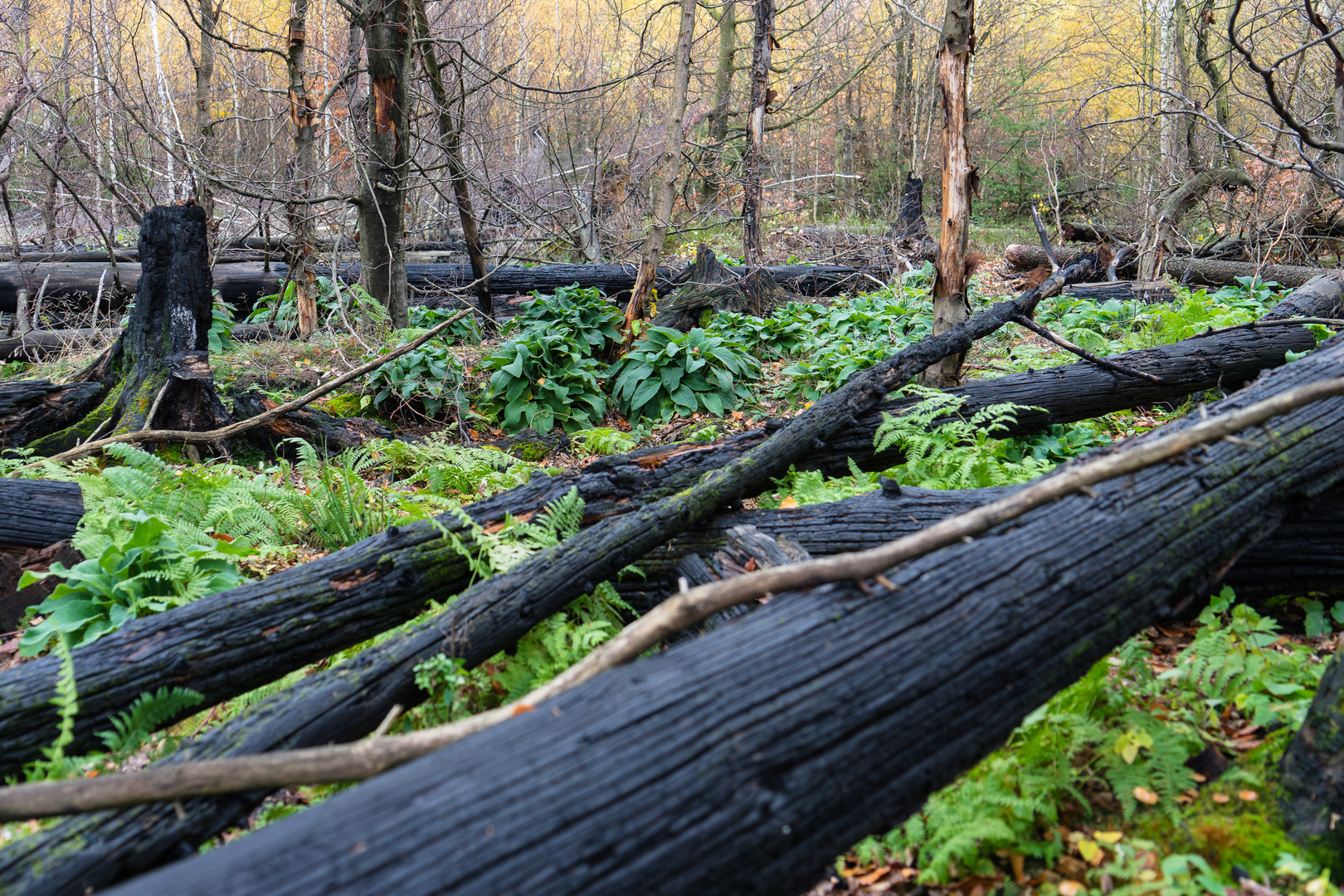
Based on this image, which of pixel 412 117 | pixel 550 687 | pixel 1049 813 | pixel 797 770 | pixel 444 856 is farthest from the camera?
pixel 412 117

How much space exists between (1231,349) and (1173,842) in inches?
170

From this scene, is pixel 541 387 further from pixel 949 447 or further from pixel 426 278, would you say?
pixel 949 447

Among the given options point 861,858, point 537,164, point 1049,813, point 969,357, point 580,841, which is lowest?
point 861,858

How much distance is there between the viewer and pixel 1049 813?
221 cm

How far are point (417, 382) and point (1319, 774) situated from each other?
7115mm

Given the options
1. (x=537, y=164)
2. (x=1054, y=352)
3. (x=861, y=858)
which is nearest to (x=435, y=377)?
(x=1054, y=352)

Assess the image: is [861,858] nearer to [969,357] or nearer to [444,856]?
[444,856]

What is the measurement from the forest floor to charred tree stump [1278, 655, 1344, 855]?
5 centimetres

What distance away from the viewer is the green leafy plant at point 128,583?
3.25 meters

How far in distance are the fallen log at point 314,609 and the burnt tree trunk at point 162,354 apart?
3.62 metres

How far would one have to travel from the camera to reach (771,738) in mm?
1683

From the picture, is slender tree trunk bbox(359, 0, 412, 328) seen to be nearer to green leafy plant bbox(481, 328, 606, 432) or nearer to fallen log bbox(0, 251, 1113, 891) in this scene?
green leafy plant bbox(481, 328, 606, 432)

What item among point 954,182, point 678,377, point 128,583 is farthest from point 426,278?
point 128,583

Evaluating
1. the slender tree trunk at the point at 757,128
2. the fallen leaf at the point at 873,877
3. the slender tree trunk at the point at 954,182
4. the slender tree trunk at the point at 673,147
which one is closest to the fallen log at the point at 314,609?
the fallen leaf at the point at 873,877
